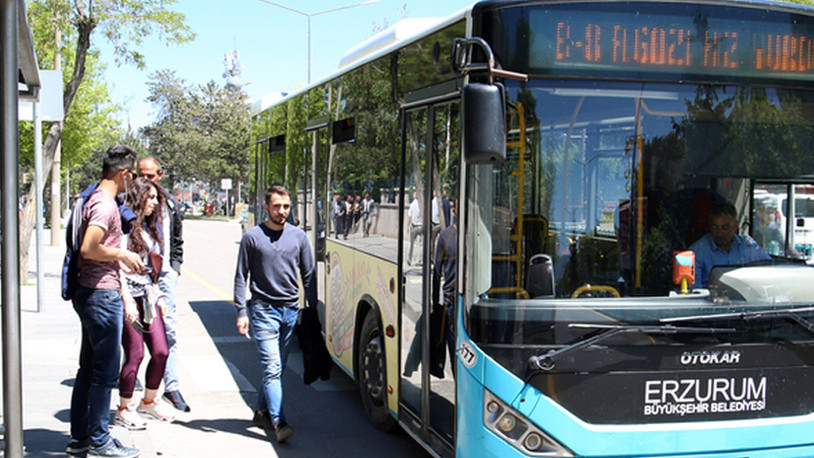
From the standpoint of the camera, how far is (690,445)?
4.10 metres

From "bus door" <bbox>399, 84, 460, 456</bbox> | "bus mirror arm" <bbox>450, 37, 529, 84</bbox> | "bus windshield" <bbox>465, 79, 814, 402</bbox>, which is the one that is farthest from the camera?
"bus door" <bbox>399, 84, 460, 456</bbox>

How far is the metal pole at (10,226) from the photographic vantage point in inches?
139

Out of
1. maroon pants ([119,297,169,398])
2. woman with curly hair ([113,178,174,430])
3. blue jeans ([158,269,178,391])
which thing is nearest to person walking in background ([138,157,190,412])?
blue jeans ([158,269,178,391])

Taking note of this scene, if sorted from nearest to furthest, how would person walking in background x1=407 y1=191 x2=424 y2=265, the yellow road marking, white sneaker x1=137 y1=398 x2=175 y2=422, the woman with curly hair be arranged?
person walking in background x1=407 y1=191 x2=424 y2=265 < the woman with curly hair < white sneaker x1=137 y1=398 x2=175 y2=422 < the yellow road marking

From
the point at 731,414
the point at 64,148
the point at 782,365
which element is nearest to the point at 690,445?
the point at 731,414

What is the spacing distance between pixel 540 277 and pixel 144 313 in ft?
10.8

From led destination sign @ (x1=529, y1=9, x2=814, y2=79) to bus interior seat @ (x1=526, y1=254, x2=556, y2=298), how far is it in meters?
0.93

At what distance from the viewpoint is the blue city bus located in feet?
13.3

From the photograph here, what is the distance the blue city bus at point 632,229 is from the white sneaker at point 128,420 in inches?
119

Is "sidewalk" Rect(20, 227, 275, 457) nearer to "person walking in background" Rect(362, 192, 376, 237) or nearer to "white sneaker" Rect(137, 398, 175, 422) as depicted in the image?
"white sneaker" Rect(137, 398, 175, 422)

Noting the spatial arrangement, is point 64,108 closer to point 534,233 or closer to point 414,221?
point 414,221

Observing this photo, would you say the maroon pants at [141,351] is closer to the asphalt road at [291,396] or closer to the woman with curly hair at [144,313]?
the woman with curly hair at [144,313]

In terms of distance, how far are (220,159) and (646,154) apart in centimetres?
5982

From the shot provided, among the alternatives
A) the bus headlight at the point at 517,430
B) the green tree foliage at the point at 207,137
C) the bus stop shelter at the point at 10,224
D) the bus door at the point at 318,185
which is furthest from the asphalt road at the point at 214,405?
the green tree foliage at the point at 207,137
